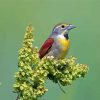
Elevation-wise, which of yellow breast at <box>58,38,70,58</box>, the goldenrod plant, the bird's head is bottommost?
the goldenrod plant

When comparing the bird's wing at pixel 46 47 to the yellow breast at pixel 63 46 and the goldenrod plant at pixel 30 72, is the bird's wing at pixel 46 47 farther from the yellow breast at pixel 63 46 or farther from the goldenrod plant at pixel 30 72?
the goldenrod plant at pixel 30 72

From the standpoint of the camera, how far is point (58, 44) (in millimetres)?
1939

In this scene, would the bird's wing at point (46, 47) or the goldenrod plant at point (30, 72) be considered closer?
the goldenrod plant at point (30, 72)

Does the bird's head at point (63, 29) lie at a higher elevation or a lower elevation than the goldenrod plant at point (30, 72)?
higher

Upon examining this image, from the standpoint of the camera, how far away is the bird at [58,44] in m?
1.90

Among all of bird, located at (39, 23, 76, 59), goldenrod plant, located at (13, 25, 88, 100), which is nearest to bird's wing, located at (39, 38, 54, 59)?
bird, located at (39, 23, 76, 59)

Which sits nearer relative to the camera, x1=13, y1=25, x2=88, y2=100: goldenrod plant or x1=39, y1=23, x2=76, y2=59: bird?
x1=13, y1=25, x2=88, y2=100: goldenrod plant

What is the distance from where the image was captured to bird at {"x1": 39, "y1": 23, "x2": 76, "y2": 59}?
190 cm

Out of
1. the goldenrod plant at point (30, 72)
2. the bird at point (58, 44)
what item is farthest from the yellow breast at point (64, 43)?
the goldenrod plant at point (30, 72)

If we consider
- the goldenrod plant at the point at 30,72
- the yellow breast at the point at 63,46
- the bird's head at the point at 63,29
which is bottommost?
the goldenrod plant at the point at 30,72

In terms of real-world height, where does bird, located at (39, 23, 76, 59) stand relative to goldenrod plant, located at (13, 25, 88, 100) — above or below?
above

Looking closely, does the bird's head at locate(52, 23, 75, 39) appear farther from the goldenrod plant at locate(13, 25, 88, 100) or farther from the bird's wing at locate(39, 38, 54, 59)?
the goldenrod plant at locate(13, 25, 88, 100)

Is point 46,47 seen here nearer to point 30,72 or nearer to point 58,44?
point 58,44

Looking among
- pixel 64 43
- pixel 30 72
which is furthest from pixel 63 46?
pixel 30 72
